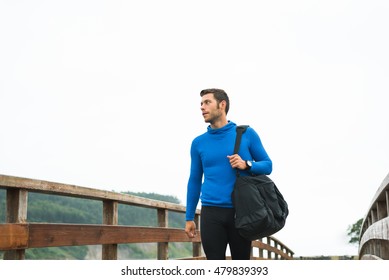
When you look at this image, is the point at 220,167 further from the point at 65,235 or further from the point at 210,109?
the point at 65,235

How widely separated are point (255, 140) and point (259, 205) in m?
0.48

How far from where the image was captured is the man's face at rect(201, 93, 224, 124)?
3873mm

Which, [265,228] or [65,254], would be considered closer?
[265,228]

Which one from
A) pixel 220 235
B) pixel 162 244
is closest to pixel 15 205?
pixel 220 235

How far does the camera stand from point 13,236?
151 inches

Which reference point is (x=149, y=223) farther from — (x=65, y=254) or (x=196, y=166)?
(x=196, y=166)

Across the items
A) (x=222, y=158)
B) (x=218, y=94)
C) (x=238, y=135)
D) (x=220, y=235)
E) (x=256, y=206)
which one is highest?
(x=218, y=94)

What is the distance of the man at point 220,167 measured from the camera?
379 centimetres

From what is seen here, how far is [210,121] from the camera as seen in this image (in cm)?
391

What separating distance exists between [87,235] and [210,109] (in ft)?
5.63
